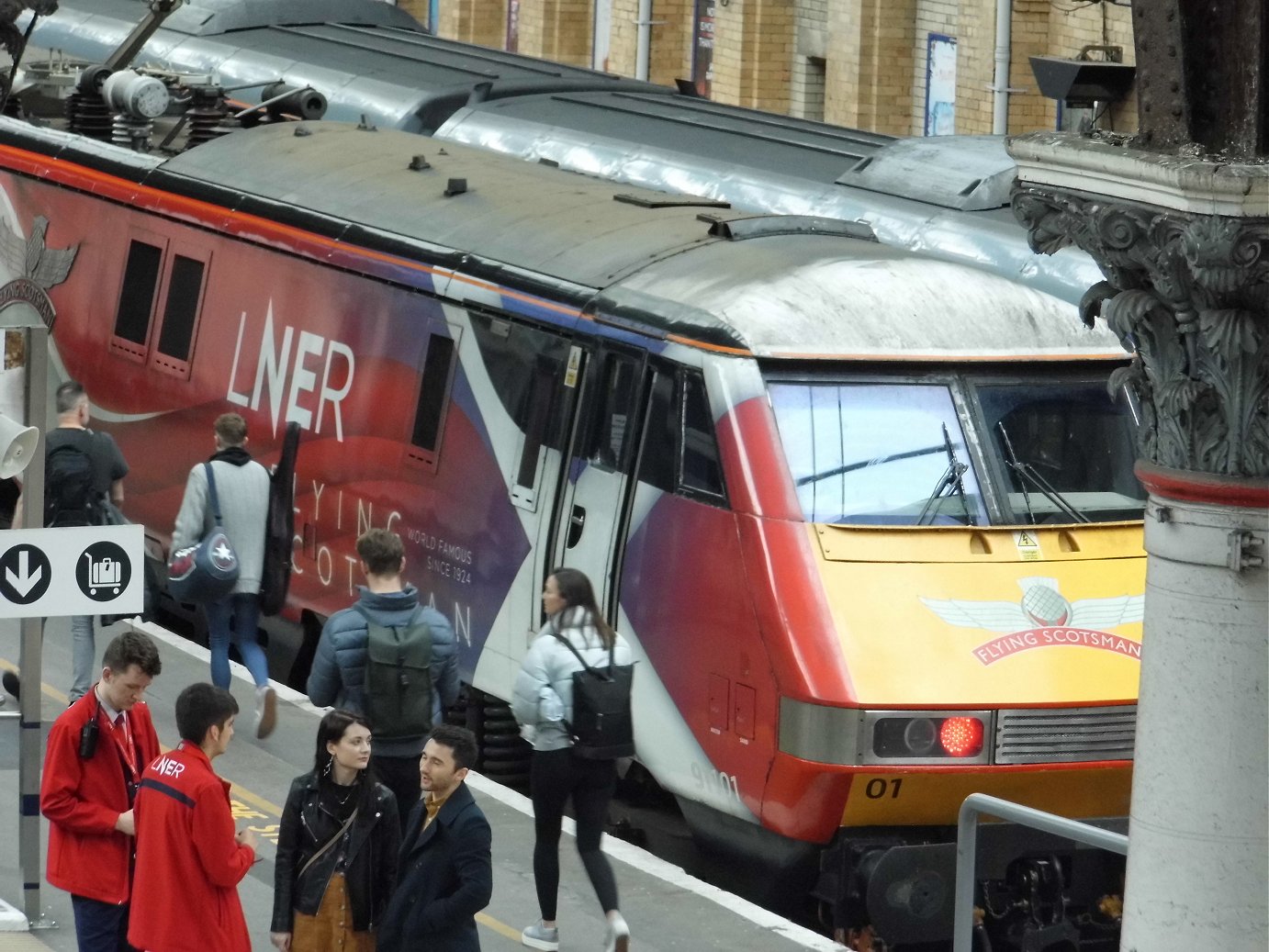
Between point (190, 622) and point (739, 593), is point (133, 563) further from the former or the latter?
point (190, 622)

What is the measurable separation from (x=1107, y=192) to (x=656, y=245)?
5254 mm

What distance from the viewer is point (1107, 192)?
18.3 ft

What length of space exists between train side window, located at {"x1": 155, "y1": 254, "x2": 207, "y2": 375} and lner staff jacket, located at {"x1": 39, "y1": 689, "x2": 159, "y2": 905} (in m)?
6.27

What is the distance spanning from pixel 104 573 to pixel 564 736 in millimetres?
1671

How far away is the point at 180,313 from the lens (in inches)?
542

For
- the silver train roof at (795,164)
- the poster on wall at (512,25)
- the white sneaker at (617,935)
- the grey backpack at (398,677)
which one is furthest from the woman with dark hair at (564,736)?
the poster on wall at (512,25)

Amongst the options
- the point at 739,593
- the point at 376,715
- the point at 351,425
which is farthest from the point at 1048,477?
the point at 351,425

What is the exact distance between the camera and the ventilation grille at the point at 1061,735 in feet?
30.2

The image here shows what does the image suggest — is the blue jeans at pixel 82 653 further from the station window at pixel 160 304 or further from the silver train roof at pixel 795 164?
the silver train roof at pixel 795 164

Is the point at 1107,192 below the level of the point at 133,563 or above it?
above

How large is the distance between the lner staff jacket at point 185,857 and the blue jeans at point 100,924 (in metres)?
0.47

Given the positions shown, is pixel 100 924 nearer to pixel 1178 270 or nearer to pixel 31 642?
pixel 31 642

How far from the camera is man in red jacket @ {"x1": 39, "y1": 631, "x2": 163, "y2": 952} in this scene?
748 cm

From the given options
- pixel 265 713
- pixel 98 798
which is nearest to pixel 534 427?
pixel 265 713
